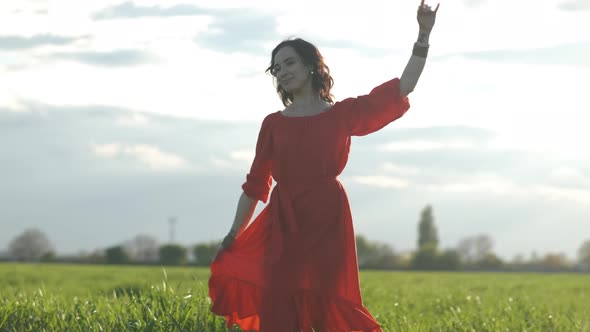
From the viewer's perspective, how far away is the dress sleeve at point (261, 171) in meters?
4.77

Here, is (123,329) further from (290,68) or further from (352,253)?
(290,68)

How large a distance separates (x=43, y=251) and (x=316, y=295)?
4889cm

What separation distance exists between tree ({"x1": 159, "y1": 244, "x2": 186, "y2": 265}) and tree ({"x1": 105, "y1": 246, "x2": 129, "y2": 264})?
2.05 metres

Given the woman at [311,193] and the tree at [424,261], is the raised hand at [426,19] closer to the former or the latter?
the woman at [311,193]

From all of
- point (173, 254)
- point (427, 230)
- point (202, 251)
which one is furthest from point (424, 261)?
point (427, 230)

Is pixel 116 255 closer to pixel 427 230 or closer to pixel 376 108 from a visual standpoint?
pixel 376 108

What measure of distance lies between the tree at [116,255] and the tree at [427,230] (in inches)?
1529

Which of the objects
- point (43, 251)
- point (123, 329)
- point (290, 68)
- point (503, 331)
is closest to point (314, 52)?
point (290, 68)

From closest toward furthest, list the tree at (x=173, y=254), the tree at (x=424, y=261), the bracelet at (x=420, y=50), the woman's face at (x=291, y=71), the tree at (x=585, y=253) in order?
the bracelet at (x=420, y=50)
the woman's face at (x=291, y=71)
the tree at (x=173, y=254)
the tree at (x=424, y=261)
the tree at (x=585, y=253)

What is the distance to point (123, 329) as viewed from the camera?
17.3ft

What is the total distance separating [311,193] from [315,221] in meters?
0.17

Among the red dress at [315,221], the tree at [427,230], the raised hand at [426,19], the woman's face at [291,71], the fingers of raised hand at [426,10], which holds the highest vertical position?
the tree at [427,230]

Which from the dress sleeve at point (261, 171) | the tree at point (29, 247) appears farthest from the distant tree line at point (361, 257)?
the dress sleeve at point (261, 171)

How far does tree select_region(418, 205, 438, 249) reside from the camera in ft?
245
